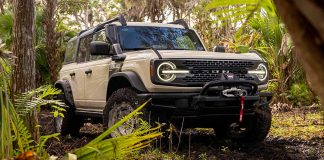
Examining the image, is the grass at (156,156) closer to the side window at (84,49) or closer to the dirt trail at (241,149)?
the dirt trail at (241,149)

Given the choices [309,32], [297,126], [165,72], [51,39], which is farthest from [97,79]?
→ [51,39]

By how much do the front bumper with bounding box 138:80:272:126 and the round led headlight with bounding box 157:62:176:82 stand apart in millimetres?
193

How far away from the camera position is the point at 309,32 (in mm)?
386

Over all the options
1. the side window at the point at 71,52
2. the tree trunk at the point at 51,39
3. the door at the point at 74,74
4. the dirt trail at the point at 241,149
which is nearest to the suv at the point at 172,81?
the door at the point at 74,74

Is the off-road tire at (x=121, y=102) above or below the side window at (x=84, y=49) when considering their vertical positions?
below

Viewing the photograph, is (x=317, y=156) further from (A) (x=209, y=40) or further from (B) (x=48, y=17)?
(B) (x=48, y=17)

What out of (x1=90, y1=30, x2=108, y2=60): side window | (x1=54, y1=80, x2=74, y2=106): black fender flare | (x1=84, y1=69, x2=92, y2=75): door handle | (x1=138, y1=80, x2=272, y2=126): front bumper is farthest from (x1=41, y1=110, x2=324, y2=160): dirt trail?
(x1=90, y1=30, x2=108, y2=60): side window

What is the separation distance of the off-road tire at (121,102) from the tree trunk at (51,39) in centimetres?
636

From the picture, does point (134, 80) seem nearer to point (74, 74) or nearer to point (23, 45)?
point (23, 45)

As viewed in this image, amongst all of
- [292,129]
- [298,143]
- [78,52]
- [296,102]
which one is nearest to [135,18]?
[296,102]

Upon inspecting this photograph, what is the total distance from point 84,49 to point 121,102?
6.59ft

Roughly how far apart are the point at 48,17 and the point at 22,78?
25.3 feet

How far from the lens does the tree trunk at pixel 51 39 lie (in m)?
11.1

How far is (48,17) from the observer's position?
11297 mm
